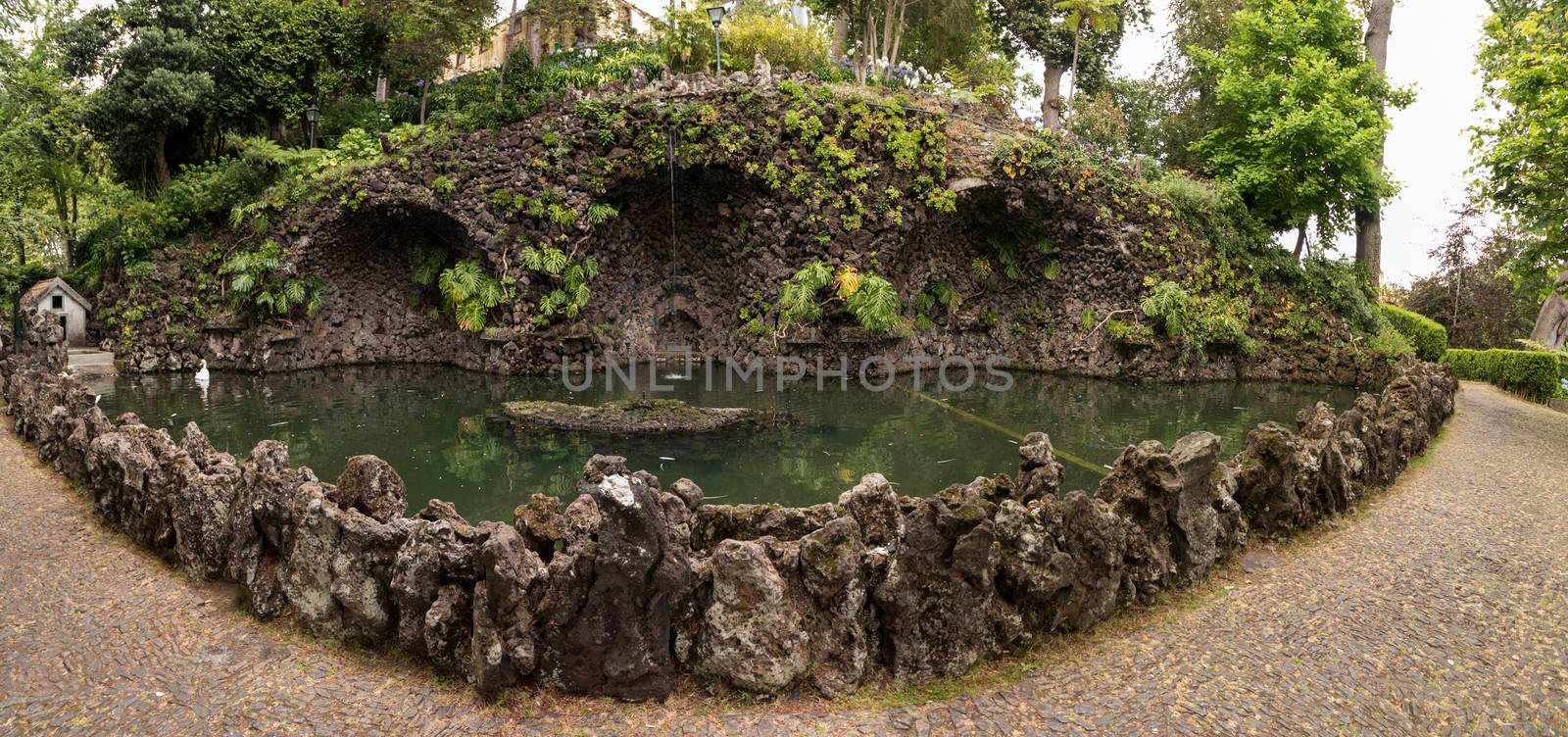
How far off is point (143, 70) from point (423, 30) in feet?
24.1

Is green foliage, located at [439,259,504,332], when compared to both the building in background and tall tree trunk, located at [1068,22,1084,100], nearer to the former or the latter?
the building in background

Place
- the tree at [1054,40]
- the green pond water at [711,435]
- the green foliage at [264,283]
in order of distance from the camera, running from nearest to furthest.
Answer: the green pond water at [711,435], the green foliage at [264,283], the tree at [1054,40]

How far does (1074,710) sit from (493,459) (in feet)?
29.9

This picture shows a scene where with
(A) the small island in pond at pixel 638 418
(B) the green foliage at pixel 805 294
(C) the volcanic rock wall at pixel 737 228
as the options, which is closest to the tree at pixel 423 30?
(C) the volcanic rock wall at pixel 737 228

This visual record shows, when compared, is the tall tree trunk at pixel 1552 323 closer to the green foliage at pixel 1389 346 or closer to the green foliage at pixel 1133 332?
the green foliage at pixel 1389 346

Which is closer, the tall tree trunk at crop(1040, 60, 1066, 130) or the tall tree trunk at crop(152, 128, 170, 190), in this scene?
the tall tree trunk at crop(152, 128, 170, 190)

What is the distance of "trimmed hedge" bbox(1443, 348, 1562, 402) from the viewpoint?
1811cm

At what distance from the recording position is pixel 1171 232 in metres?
22.8

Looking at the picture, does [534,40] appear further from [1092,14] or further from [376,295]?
[1092,14]

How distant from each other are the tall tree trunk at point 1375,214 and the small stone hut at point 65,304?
3819cm

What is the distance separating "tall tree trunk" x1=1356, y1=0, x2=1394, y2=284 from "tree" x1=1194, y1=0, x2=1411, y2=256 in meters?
0.64

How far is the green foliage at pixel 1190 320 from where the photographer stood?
2155 centimetres

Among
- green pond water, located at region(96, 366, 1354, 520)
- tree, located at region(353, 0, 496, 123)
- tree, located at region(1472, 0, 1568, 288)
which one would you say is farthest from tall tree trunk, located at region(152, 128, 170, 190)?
tree, located at region(1472, 0, 1568, 288)

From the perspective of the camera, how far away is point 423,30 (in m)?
24.6
